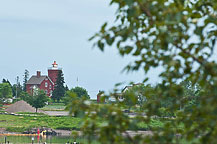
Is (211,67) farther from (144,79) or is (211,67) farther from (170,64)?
(144,79)

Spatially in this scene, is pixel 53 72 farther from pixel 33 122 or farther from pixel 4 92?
pixel 33 122

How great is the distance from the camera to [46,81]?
98.3 metres

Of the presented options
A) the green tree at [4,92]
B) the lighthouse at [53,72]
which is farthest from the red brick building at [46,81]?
the green tree at [4,92]

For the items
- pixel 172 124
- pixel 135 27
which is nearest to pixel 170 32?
pixel 135 27

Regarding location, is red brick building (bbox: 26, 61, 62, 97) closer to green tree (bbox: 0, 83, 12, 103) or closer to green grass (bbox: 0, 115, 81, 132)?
green tree (bbox: 0, 83, 12, 103)

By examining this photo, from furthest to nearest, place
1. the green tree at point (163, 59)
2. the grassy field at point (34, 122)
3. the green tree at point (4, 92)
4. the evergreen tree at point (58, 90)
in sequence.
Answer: the evergreen tree at point (58, 90), the green tree at point (4, 92), the grassy field at point (34, 122), the green tree at point (163, 59)

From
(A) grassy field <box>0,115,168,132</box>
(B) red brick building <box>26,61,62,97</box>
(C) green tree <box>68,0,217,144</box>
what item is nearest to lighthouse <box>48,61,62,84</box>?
(B) red brick building <box>26,61,62,97</box>

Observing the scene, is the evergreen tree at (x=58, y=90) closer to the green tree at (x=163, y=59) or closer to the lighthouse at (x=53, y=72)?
the lighthouse at (x=53, y=72)

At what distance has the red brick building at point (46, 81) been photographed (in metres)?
97.6

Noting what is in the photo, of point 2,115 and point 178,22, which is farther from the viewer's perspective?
point 2,115

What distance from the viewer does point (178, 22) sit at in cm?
355

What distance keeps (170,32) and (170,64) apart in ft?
0.79

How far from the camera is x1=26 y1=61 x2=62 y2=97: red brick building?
97.6 meters

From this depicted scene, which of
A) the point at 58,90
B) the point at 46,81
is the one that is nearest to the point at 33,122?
the point at 58,90
